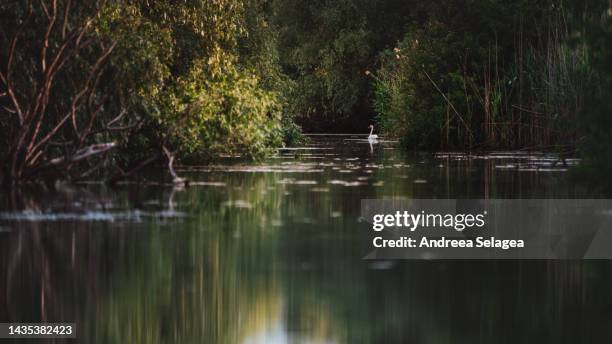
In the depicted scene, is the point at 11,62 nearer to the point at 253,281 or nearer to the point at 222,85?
the point at 222,85

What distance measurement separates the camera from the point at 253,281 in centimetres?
1077

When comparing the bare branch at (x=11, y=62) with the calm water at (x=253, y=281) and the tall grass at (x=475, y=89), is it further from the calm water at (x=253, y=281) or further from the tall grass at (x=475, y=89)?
the tall grass at (x=475, y=89)

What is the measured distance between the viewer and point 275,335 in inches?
330

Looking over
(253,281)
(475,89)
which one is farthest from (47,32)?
(475,89)

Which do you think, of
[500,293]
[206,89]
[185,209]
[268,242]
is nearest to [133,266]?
[268,242]

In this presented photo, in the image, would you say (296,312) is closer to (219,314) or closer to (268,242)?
(219,314)

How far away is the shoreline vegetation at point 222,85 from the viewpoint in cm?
2180

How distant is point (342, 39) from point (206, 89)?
109 ft

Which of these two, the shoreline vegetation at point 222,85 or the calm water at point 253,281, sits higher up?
the shoreline vegetation at point 222,85

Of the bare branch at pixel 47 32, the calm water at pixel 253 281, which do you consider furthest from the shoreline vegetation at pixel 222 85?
the calm water at pixel 253 281

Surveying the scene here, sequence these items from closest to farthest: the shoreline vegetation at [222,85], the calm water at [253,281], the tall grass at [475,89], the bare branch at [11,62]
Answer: the calm water at [253,281] → the bare branch at [11,62] → the shoreline vegetation at [222,85] → the tall grass at [475,89]

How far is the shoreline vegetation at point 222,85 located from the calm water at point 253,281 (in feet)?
11.1

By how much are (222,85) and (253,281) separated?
1760 cm

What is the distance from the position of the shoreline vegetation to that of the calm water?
3.37 meters
